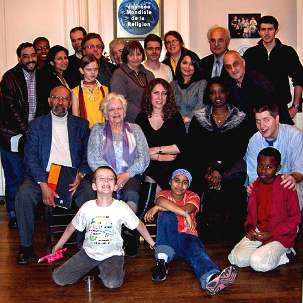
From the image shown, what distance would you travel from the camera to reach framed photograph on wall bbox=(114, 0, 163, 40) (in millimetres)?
6219

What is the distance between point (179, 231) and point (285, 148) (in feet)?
3.15

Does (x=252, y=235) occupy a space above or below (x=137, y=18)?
below

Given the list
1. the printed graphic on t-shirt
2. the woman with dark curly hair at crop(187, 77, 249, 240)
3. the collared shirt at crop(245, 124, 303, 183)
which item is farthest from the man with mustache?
the printed graphic on t-shirt

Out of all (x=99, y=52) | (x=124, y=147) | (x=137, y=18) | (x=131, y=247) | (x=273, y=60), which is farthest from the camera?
(x=137, y=18)

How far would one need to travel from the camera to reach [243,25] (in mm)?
6328

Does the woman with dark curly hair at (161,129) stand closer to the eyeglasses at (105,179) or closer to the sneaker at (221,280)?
the eyeglasses at (105,179)

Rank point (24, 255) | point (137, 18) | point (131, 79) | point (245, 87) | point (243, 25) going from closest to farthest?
point (24, 255), point (245, 87), point (131, 79), point (137, 18), point (243, 25)

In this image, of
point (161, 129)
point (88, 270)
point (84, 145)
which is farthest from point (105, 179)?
point (161, 129)

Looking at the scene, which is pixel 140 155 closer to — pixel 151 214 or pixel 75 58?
pixel 151 214

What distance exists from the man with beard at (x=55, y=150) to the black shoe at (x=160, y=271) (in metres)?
0.76

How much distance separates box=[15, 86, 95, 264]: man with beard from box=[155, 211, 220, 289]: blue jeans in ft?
1.89

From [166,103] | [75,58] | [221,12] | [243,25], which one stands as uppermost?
[221,12]

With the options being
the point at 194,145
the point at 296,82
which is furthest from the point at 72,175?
the point at 296,82

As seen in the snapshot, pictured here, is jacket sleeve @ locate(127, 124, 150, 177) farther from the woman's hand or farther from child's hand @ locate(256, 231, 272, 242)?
child's hand @ locate(256, 231, 272, 242)
